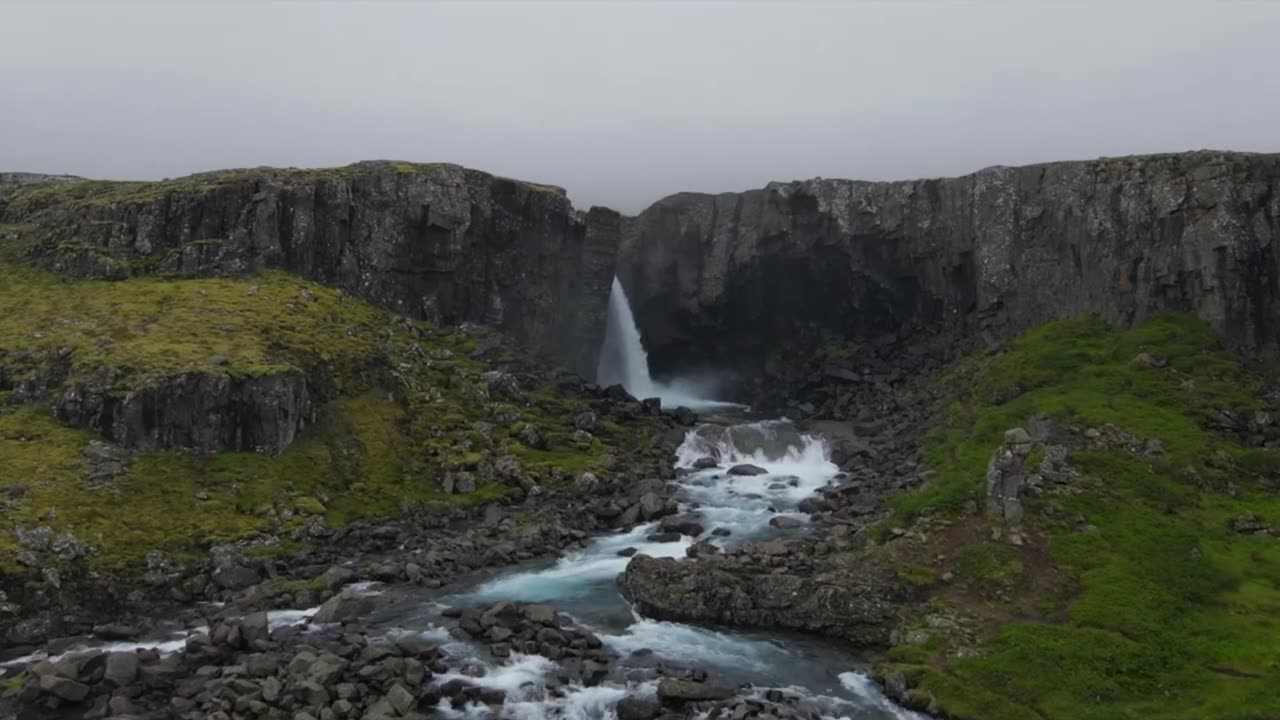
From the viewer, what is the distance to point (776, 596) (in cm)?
4191

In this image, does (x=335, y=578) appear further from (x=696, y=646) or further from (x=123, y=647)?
(x=696, y=646)

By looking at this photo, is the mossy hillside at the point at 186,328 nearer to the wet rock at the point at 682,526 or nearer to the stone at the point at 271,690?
the wet rock at the point at 682,526

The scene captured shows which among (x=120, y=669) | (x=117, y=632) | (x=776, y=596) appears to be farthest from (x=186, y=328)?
(x=776, y=596)

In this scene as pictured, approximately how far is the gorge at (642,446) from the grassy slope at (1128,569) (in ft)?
0.73

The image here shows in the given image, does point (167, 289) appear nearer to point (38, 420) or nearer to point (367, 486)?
point (38, 420)

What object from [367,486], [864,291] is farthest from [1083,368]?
[367,486]

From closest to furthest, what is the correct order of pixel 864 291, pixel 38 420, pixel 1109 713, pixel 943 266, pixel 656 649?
1. pixel 1109 713
2. pixel 656 649
3. pixel 38 420
4. pixel 943 266
5. pixel 864 291

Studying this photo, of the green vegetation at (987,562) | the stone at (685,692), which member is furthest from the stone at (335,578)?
the green vegetation at (987,562)

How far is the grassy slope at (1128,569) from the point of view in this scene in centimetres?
3391

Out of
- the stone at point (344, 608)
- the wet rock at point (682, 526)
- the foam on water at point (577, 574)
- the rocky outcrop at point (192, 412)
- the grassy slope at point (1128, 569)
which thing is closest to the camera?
the grassy slope at point (1128, 569)

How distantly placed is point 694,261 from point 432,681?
255 ft

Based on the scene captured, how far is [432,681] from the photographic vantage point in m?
34.0

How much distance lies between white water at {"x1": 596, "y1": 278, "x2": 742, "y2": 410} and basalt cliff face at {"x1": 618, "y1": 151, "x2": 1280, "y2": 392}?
161 centimetres

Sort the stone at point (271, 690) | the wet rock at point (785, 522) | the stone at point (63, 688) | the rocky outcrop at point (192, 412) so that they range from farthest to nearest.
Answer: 1. the wet rock at point (785, 522)
2. the rocky outcrop at point (192, 412)
3. the stone at point (63, 688)
4. the stone at point (271, 690)
